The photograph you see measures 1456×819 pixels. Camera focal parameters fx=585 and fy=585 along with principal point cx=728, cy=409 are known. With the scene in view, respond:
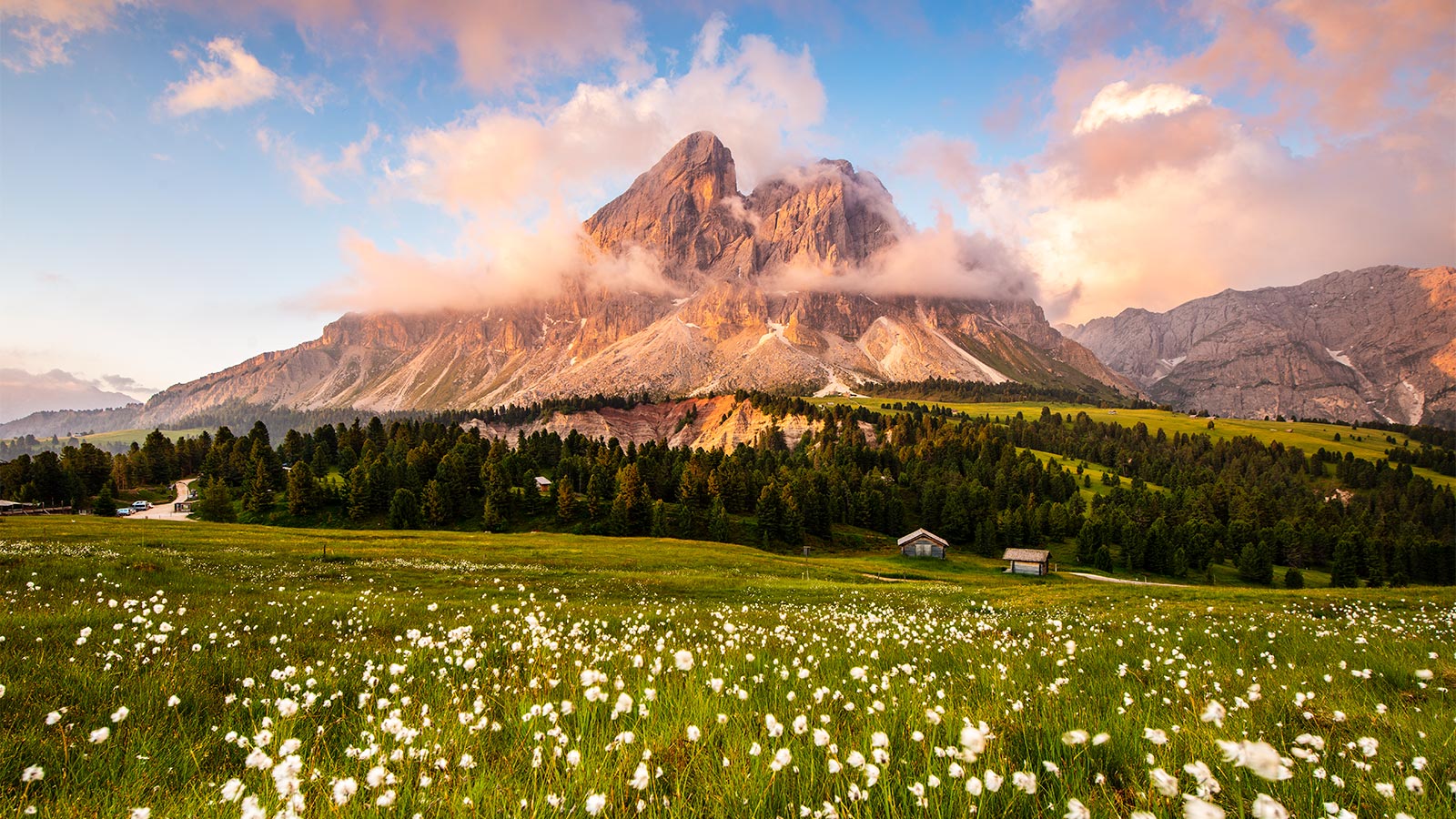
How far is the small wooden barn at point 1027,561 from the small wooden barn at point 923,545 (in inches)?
449

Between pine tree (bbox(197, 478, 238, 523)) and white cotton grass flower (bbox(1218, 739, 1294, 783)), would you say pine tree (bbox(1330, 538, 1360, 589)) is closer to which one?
white cotton grass flower (bbox(1218, 739, 1294, 783))

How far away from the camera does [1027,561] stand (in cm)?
9231

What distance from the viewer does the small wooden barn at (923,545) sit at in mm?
102500

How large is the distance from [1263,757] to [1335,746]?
11.0 feet

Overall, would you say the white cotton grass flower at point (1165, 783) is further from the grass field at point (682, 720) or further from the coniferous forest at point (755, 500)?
the coniferous forest at point (755, 500)

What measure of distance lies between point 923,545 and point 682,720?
106369mm

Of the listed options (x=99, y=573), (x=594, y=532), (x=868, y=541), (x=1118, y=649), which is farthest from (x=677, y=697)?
(x=868, y=541)

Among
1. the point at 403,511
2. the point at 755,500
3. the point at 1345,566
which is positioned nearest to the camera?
the point at 403,511

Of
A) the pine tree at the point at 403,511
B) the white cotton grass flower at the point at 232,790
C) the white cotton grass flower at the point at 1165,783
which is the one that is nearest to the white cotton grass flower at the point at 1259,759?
the white cotton grass flower at the point at 1165,783

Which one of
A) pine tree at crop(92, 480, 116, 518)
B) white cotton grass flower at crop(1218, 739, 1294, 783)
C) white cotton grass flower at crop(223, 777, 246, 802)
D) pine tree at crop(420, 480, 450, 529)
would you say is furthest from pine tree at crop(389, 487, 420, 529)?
white cotton grass flower at crop(1218, 739, 1294, 783)

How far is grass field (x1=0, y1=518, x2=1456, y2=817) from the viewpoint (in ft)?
10.7

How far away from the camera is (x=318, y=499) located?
3964 inches

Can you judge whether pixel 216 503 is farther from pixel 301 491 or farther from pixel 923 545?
pixel 923 545

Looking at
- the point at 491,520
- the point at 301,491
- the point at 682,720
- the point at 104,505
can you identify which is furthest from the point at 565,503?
the point at 682,720
